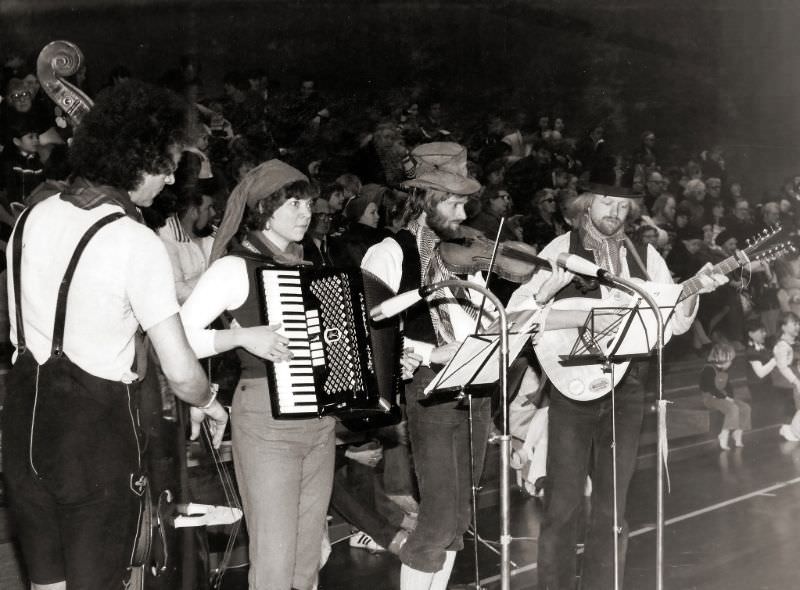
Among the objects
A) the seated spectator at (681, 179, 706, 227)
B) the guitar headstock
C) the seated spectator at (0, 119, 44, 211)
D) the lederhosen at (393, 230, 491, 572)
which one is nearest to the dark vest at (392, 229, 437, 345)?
the lederhosen at (393, 230, 491, 572)

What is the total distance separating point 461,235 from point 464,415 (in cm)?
64

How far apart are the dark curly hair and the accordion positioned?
59cm

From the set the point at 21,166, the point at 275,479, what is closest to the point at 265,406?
the point at 275,479

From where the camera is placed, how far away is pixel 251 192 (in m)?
3.27

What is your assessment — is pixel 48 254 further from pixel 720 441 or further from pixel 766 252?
pixel 720 441

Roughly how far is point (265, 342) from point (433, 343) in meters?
0.84

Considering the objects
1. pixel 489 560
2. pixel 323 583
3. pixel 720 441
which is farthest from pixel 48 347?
A: pixel 720 441

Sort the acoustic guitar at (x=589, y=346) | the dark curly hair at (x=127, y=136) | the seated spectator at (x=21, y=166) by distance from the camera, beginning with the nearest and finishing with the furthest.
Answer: the dark curly hair at (x=127, y=136) < the acoustic guitar at (x=589, y=346) < the seated spectator at (x=21, y=166)

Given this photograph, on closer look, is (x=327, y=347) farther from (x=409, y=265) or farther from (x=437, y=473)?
(x=437, y=473)

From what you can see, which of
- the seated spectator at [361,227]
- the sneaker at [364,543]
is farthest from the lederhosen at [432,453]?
the seated spectator at [361,227]

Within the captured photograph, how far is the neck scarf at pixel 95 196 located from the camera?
2500 millimetres

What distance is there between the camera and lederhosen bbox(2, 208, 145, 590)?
2.47 metres

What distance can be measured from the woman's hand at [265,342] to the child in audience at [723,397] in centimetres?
589

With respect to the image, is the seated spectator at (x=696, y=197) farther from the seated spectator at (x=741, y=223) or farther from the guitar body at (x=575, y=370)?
the guitar body at (x=575, y=370)
